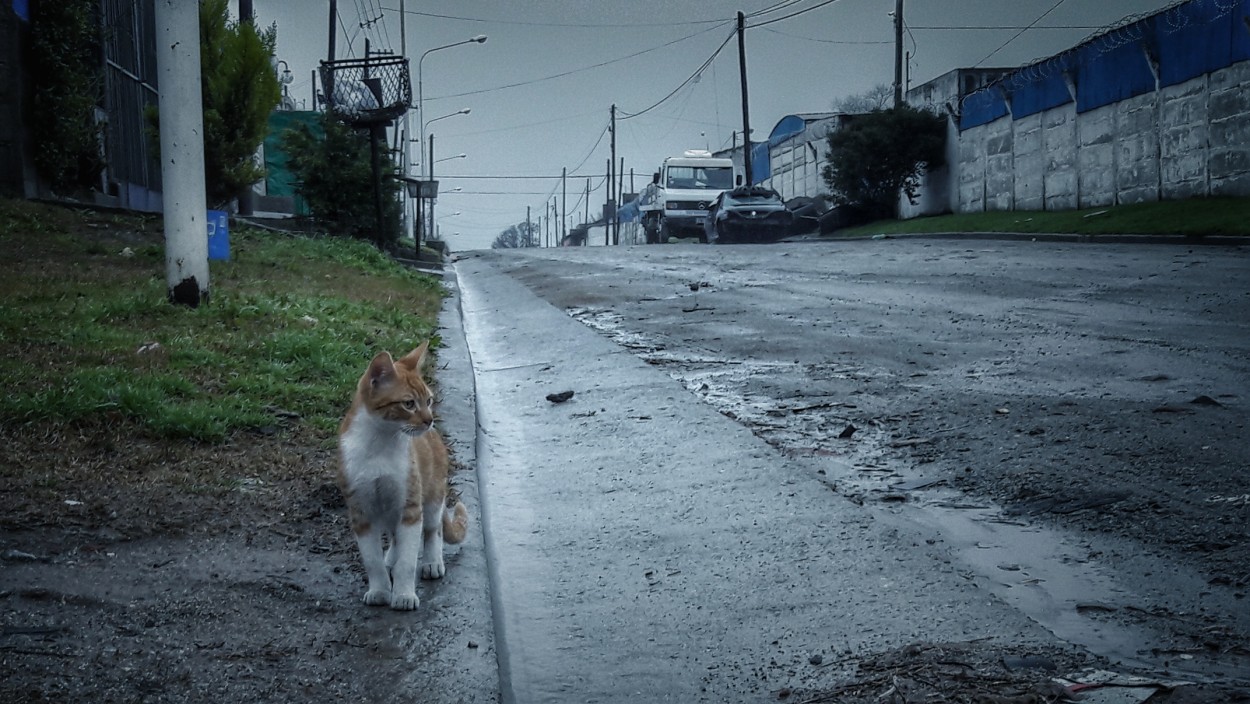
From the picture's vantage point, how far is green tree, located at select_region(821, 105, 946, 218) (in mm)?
38312

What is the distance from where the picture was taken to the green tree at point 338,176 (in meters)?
22.4

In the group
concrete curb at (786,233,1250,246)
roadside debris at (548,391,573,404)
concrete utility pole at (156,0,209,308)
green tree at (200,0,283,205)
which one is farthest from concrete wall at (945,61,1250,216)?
concrete utility pole at (156,0,209,308)

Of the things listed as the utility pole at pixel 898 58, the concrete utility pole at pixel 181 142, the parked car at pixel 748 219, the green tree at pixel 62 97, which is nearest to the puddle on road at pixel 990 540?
the concrete utility pole at pixel 181 142

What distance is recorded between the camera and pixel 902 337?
920 cm

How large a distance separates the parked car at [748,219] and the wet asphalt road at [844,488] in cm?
2297

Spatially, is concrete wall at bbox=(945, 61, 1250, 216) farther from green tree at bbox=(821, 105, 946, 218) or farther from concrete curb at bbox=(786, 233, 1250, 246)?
concrete curb at bbox=(786, 233, 1250, 246)

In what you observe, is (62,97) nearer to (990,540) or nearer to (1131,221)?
(990,540)

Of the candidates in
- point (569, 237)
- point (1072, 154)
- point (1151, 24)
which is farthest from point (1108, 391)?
point (569, 237)

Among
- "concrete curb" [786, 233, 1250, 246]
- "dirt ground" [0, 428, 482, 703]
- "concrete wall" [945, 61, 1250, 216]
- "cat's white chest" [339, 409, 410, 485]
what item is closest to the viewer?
"dirt ground" [0, 428, 482, 703]

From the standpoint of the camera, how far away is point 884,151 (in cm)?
3834

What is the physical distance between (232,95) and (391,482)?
60.1 feet

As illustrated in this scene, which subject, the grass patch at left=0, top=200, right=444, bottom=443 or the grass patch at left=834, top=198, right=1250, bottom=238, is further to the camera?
the grass patch at left=834, top=198, right=1250, bottom=238

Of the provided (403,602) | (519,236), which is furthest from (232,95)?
(519,236)

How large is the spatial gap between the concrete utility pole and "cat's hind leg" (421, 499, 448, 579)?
569cm
